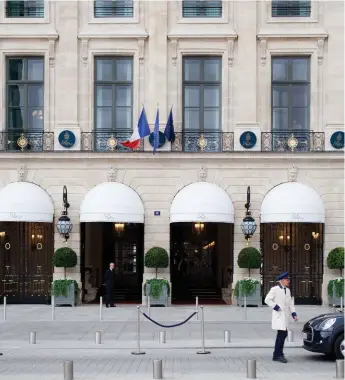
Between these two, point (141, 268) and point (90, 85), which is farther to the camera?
point (141, 268)

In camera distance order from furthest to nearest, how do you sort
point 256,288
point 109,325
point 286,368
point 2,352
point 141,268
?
point 141,268, point 256,288, point 109,325, point 2,352, point 286,368

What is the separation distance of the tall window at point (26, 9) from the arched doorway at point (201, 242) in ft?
30.3

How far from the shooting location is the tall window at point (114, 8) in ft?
120

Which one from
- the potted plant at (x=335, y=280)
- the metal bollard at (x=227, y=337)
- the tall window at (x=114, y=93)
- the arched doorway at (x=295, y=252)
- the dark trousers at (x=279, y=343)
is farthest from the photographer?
the tall window at (x=114, y=93)

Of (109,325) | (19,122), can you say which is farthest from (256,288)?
(19,122)

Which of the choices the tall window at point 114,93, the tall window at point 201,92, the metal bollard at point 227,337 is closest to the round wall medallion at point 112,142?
the tall window at point 114,93

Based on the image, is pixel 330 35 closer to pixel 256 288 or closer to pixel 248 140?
pixel 248 140

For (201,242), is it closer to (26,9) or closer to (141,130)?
(141,130)

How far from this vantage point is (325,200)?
3556cm

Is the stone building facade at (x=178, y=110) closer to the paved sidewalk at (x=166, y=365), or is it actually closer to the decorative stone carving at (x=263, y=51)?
the decorative stone carving at (x=263, y=51)

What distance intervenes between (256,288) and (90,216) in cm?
689

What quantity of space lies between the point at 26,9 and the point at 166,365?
833 inches

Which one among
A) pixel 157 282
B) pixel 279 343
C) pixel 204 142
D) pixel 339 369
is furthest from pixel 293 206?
pixel 339 369

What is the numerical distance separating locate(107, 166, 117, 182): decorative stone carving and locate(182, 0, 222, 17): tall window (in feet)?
22.4
